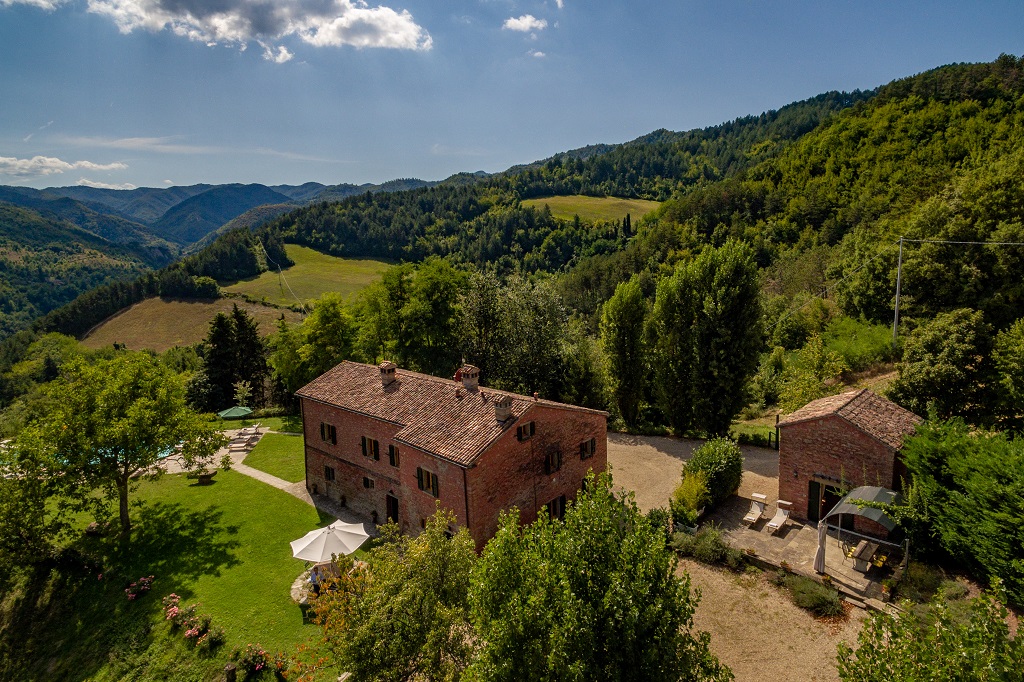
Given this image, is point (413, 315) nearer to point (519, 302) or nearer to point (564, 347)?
point (519, 302)

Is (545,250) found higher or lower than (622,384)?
higher

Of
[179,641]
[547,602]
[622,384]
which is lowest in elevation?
[179,641]

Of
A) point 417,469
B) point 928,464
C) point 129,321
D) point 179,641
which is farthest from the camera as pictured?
point 129,321

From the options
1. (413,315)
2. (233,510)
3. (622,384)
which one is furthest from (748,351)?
(233,510)

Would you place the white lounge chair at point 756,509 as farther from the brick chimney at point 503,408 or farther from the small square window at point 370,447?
the small square window at point 370,447

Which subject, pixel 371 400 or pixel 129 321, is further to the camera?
pixel 129 321

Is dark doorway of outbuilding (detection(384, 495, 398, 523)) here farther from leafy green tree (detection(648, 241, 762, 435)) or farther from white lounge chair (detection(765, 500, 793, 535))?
leafy green tree (detection(648, 241, 762, 435))

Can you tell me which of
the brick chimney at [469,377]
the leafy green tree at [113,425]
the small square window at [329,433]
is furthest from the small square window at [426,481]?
the leafy green tree at [113,425]
